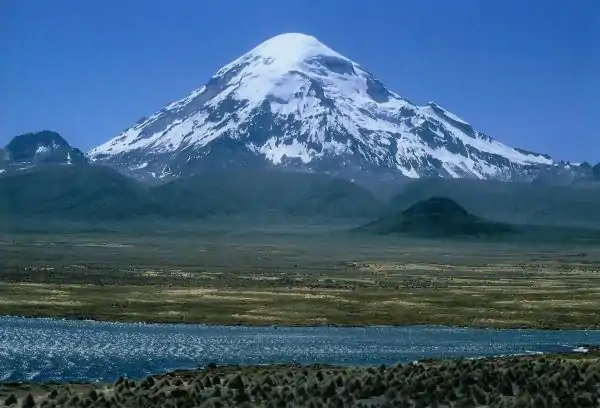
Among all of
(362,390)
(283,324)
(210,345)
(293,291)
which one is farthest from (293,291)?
(362,390)

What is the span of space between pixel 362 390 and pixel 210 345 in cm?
2757

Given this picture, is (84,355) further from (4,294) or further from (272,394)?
(4,294)

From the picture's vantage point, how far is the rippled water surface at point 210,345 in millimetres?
48219

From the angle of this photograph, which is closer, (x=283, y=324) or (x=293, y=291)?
(x=283, y=324)

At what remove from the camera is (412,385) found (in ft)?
106

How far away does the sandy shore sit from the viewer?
2992cm

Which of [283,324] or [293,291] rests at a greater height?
[293,291]

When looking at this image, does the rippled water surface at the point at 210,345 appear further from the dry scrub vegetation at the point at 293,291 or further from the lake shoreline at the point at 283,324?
the dry scrub vegetation at the point at 293,291

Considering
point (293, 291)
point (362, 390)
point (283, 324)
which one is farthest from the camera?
point (293, 291)

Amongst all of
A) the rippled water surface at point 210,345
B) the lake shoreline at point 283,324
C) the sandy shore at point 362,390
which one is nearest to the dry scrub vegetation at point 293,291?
the lake shoreline at point 283,324

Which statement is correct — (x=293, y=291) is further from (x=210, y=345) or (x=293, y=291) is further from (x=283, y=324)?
(x=210, y=345)

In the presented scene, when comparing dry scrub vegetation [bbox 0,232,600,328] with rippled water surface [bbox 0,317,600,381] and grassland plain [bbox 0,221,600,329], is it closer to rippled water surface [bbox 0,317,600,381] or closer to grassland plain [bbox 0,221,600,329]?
grassland plain [bbox 0,221,600,329]

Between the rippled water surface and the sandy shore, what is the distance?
8785 millimetres

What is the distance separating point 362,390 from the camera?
32.4 metres
